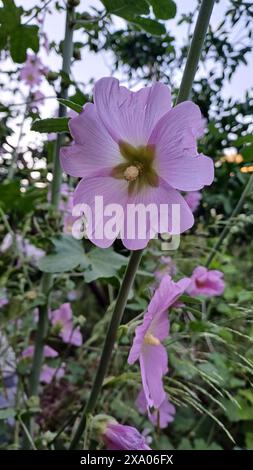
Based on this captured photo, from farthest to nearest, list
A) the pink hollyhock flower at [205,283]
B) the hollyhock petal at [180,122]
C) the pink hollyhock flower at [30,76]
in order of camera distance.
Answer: the pink hollyhock flower at [30,76] < the pink hollyhock flower at [205,283] < the hollyhock petal at [180,122]

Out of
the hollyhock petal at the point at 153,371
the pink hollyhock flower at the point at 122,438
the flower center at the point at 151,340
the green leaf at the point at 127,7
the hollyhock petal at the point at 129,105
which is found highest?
the green leaf at the point at 127,7

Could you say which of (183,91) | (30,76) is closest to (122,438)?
(183,91)

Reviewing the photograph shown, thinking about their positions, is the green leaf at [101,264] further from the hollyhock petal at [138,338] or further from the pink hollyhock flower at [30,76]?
the pink hollyhock flower at [30,76]

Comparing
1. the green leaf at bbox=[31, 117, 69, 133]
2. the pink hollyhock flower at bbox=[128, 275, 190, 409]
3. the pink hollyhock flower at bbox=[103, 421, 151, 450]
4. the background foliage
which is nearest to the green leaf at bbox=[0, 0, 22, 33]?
the background foliage

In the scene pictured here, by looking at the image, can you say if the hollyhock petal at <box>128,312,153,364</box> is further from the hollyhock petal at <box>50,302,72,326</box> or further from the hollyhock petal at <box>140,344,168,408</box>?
the hollyhock petal at <box>50,302,72,326</box>

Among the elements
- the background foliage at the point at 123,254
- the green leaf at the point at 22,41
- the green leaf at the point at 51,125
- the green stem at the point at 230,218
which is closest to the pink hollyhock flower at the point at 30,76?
the background foliage at the point at 123,254
